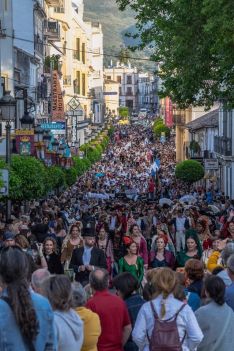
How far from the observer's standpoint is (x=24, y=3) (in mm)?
57438

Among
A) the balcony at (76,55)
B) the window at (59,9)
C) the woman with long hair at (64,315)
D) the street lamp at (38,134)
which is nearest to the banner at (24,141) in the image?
the street lamp at (38,134)

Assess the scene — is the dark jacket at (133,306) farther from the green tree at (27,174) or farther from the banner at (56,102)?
the banner at (56,102)

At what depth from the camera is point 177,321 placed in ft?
27.0

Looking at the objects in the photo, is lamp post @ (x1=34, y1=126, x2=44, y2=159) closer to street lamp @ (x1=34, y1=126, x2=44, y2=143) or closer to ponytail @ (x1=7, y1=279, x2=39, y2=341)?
street lamp @ (x1=34, y1=126, x2=44, y2=143)

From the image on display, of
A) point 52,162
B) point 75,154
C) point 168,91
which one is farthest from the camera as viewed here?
point 75,154

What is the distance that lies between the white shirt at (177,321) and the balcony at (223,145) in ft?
154

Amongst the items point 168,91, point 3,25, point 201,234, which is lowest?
point 201,234

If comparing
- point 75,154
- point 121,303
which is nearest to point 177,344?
point 121,303

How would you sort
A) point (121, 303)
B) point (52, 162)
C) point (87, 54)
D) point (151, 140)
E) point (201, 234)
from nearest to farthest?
1. point (121, 303)
2. point (201, 234)
3. point (52, 162)
4. point (87, 54)
5. point (151, 140)

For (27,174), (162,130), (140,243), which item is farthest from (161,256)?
(162,130)

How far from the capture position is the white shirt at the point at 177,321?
8219 millimetres

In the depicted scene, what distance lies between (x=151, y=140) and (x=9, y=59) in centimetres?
9244

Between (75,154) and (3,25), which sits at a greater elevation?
Answer: (3,25)

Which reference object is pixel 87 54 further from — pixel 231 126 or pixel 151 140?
pixel 231 126
